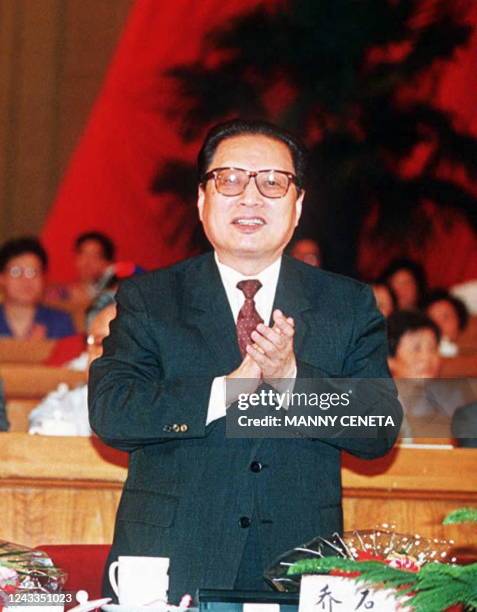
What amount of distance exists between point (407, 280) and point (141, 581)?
453cm

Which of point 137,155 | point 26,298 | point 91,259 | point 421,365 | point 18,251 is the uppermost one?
point 137,155

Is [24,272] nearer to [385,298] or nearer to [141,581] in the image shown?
[385,298]

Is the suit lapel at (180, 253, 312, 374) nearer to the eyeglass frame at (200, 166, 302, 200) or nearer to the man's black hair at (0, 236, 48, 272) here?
the eyeglass frame at (200, 166, 302, 200)

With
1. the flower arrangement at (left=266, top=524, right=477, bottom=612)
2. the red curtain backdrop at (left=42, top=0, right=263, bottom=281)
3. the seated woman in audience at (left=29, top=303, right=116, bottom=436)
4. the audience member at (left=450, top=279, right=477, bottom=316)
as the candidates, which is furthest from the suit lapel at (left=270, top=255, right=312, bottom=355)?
the red curtain backdrop at (left=42, top=0, right=263, bottom=281)

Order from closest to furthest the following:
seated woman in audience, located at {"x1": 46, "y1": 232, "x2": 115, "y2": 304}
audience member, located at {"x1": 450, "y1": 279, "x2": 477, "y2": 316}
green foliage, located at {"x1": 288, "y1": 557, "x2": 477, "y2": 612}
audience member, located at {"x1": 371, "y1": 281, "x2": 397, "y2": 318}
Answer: green foliage, located at {"x1": 288, "y1": 557, "x2": 477, "y2": 612} < audience member, located at {"x1": 371, "y1": 281, "x2": 397, "y2": 318} < seated woman in audience, located at {"x1": 46, "y1": 232, "x2": 115, "y2": 304} < audience member, located at {"x1": 450, "y1": 279, "x2": 477, "y2": 316}

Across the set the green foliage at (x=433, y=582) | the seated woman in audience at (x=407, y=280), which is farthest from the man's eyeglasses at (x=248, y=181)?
the seated woman in audience at (x=407, y=280)

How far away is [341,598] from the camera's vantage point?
145cm

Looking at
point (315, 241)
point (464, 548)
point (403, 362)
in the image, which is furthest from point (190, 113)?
point (464, 548)

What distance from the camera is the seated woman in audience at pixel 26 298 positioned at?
566 cm

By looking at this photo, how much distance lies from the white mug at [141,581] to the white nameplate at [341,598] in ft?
0.76

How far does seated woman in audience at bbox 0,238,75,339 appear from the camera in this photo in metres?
5.66

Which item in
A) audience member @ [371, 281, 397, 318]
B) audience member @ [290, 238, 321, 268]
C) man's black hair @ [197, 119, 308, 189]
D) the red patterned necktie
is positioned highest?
audience member @ [290, 238, 321, 268]

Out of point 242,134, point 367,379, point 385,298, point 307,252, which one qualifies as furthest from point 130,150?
point 367,379

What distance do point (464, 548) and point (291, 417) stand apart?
28.0 inches
